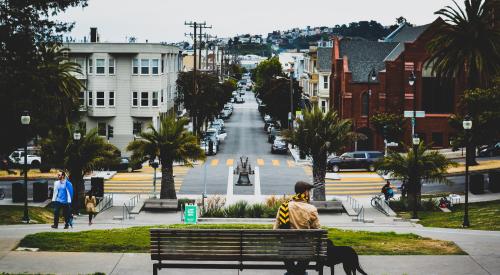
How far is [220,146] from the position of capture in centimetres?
8488

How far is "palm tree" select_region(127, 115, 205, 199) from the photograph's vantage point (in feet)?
135

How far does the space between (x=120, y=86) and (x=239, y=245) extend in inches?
2714

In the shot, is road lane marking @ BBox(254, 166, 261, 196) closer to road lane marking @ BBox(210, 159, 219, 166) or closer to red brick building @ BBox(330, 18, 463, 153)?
road lane marking @ BBox(210, 159, 219, 166)

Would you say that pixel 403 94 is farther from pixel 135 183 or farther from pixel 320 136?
pixel 320 136

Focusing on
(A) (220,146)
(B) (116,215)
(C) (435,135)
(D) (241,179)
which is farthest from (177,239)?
(A) (220,146)

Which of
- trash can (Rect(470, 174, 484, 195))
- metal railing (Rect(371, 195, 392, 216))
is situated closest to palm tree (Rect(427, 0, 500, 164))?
trash can (Rect(470, 174, 484, 195))

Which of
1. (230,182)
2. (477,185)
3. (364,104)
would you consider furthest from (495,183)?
(364,104)

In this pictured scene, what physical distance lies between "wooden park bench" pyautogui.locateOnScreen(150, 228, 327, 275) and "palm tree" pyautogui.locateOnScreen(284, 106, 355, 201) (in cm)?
2645

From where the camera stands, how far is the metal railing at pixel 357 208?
37.2 m

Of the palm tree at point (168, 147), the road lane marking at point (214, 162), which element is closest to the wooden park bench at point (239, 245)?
the palm tree at point (168, 147)

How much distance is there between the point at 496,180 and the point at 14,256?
35037 millimetres

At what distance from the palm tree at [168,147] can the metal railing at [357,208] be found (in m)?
8.19

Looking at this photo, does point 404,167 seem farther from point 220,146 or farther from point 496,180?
point 220,146

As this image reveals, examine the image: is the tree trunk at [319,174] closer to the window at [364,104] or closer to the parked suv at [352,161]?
the parked suv at [352,161]
